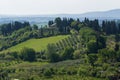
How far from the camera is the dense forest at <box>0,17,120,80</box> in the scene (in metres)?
76.3

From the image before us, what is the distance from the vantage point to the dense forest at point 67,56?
76312 millimetres

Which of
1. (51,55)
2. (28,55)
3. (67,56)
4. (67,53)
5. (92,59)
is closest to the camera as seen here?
(92,59)

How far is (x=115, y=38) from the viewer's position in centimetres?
11850

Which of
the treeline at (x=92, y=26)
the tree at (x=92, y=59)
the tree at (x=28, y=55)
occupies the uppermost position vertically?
the treeline at (x=92, y=26)

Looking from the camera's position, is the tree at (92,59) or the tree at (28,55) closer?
the tree at (92,59)

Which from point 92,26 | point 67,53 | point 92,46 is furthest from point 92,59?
point 92,26

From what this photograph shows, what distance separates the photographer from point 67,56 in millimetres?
98812

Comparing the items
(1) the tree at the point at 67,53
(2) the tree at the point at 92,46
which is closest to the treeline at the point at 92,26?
(2) the tree at the point at 92,46

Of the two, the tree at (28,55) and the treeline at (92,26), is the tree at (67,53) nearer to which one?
the tree at (28,55)

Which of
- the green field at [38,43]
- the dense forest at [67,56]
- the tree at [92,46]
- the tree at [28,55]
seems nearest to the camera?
the dense forest at [67,56]

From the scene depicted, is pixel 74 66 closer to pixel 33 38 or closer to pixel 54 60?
pixel 54 60

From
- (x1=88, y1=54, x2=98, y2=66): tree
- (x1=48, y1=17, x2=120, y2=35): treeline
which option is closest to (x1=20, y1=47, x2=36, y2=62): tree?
(x1=88, y1=54, x2=98, y2=66): tree

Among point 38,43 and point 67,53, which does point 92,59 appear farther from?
point 38,43

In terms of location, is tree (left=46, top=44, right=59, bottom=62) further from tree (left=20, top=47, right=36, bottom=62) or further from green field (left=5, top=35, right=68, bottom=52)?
green field (left=5, top=35, right=68, bottom=52)
